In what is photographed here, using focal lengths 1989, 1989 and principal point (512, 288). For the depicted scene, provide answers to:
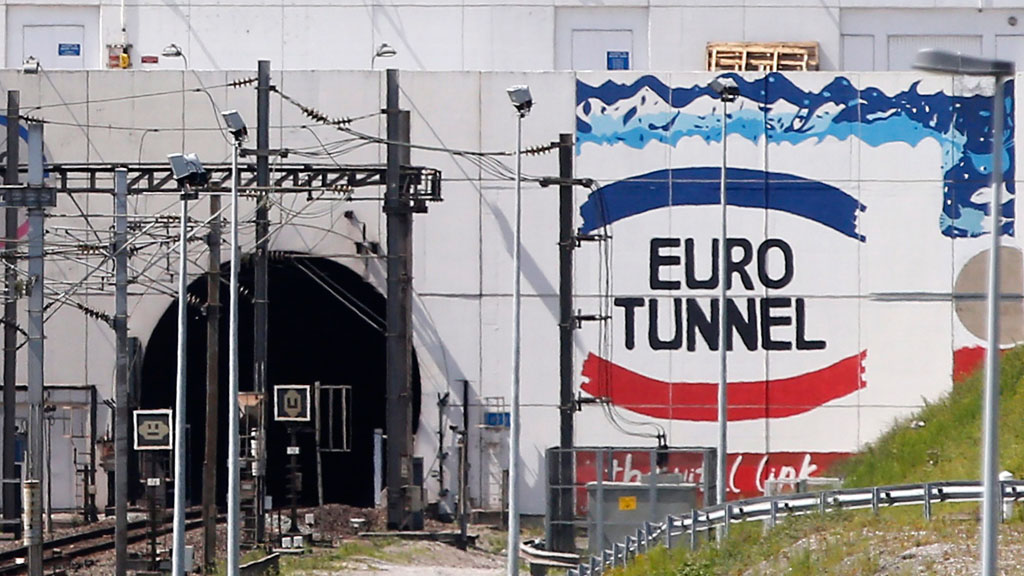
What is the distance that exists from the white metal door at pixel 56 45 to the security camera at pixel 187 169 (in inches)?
1097

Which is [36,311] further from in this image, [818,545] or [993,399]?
[993,399]

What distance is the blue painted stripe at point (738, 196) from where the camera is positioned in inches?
2098

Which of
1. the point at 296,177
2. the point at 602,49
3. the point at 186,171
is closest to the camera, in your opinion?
the point at 186,171

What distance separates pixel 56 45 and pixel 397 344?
67.2 feet

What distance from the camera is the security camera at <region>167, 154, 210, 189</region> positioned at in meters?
33.2

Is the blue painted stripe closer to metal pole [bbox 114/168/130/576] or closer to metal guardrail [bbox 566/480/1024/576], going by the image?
metal pole [bbox 114/168/130/576]

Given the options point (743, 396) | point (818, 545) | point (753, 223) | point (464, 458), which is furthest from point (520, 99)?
point (743, 396)

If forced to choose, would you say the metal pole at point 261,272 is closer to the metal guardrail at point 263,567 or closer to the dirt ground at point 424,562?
the dirt ground at point 424,562

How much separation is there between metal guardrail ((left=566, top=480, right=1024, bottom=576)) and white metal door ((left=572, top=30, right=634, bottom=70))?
31.6 metres

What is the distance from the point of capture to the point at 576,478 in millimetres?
39906

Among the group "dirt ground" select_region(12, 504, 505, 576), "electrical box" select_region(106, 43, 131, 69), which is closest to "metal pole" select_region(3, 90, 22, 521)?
"dirt ground" select_region(12, 504, 505, 576)

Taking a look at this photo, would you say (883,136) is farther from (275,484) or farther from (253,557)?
(253,557)

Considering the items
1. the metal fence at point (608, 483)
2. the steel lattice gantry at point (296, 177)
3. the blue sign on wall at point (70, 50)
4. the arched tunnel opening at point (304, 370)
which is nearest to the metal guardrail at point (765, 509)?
the metal fence at point (608, 483)

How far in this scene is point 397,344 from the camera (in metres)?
46.3
